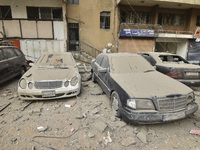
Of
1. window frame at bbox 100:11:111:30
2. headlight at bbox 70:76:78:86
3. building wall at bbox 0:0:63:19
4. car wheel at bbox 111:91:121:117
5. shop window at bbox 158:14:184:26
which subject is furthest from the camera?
shop window at bbox 158:14:184:26

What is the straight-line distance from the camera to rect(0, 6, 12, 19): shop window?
Answer: 1077cm

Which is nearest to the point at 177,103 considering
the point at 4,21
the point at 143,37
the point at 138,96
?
the point at 138,96

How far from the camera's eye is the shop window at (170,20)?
13.8 m

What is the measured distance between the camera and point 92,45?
13102 millimetres

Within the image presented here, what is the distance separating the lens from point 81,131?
266 centimetres

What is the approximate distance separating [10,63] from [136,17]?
12.6 meters

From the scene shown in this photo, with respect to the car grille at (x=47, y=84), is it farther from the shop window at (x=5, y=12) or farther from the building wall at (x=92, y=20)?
the shop window at (x=5, y=12)

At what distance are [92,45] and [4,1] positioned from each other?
8.65m

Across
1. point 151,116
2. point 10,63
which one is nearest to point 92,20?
point 10,63

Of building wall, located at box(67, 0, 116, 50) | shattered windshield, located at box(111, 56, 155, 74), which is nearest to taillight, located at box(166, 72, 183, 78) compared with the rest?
shattered windshield, located at box(111, 56, 155, 74)

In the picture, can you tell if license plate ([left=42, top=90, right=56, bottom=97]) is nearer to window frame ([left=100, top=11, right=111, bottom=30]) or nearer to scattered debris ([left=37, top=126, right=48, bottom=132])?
scattered debris ([left=37, top=126, right=48, bottom=132])

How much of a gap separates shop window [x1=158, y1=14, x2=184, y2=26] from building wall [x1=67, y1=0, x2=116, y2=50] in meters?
5.88

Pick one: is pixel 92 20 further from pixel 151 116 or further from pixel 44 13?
pixel 151 116

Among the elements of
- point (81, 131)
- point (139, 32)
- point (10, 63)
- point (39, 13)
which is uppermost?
point (39, 13)
